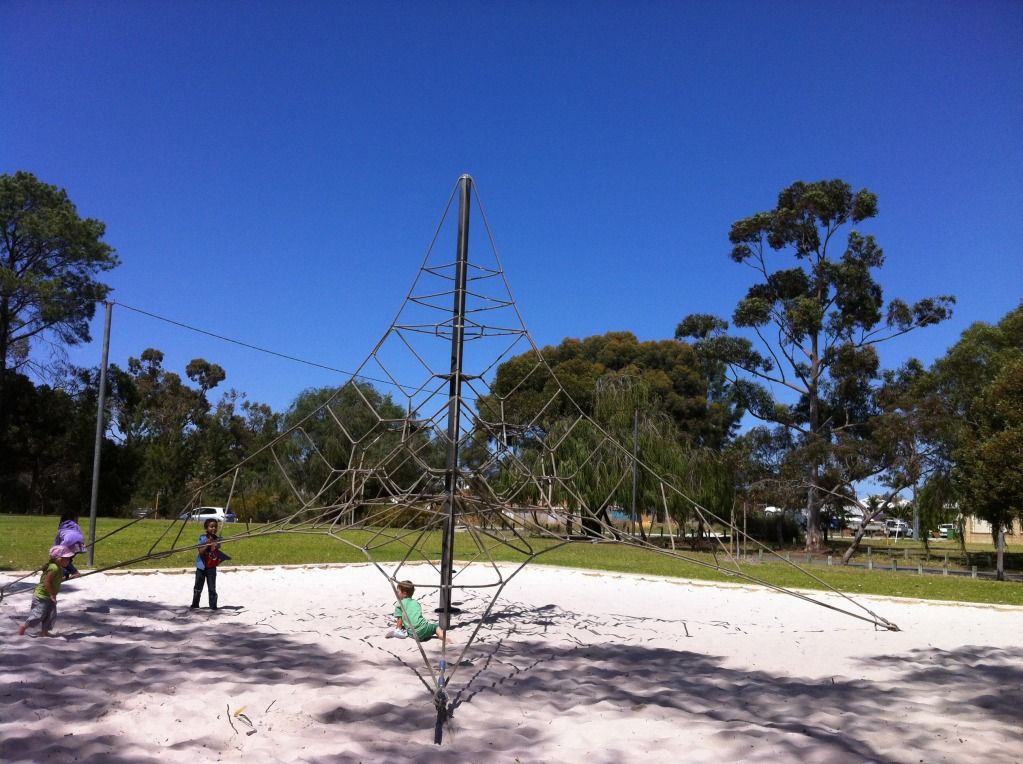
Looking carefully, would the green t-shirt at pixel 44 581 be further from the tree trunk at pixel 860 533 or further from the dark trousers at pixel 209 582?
the tree trunk at pixel 860 533

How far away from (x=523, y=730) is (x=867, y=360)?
92.6 feet

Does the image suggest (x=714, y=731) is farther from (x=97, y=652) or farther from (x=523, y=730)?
(x=97, y=652)

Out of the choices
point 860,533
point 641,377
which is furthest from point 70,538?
point 641,377

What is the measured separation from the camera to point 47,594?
6.64 meters

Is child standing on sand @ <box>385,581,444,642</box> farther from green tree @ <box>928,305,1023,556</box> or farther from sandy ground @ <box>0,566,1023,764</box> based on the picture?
green tree @ <box>928,305,1023,556</box>

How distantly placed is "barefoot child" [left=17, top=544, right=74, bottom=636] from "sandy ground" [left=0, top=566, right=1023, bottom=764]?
19cm

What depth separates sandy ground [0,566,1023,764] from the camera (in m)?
4.26

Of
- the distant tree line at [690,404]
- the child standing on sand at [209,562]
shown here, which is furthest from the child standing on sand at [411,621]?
the distant tree line at [690,404]

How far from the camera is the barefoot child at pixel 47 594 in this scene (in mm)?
6602

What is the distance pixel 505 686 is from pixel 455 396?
2895 mm

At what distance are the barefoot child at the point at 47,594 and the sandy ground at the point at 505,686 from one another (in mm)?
193

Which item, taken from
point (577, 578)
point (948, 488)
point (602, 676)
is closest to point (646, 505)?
point (948, 488)

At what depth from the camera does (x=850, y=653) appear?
714 centimetres

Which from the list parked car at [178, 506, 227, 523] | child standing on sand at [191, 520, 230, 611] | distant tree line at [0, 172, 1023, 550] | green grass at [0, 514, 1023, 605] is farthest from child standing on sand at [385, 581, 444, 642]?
distant tree line at [0, 172, 1023, 550]
